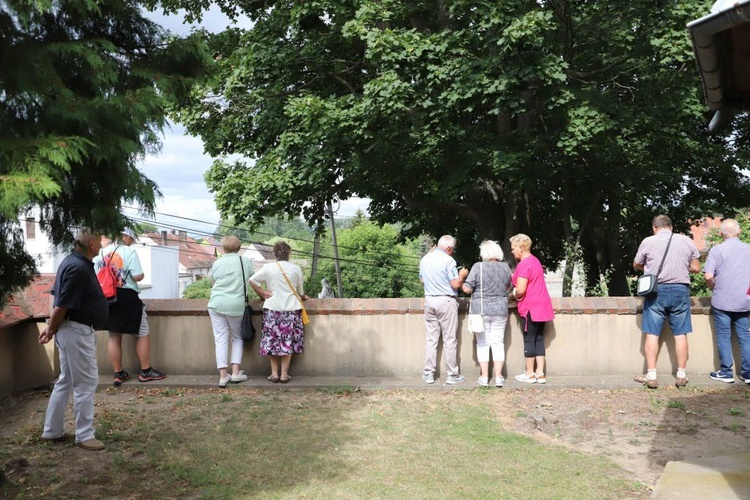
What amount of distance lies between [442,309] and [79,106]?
485cm

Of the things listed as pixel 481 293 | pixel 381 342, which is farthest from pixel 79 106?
pixel 381 342

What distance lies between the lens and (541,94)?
43.3ft

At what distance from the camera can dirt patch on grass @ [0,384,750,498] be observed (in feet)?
15.4

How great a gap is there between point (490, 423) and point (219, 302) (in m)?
3.26

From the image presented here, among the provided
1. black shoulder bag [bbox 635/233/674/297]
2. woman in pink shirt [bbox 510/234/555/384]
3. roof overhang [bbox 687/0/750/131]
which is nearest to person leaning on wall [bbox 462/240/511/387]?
woman in pink shirt [bbox 510/234/555/384]

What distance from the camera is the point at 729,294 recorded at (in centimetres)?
722

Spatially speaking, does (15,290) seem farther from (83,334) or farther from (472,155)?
(472,155)

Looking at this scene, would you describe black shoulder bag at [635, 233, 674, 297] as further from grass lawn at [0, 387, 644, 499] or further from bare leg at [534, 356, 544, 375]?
grass lawn at [0, 387, 644, 499]

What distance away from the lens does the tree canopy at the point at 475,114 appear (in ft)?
41.7

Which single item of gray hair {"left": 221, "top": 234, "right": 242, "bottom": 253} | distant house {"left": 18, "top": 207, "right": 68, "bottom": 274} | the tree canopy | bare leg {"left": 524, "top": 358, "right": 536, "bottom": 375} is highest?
the tree canopy

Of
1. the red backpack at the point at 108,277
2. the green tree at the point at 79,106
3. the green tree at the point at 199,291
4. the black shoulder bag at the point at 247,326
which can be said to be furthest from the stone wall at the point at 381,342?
the green tree at the point at 199,291

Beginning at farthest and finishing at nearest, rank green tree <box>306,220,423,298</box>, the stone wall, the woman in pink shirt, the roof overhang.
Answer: green tree <box>306,220,423,298</box>
the stone wall
the woman in pink shirt
the roof overhang

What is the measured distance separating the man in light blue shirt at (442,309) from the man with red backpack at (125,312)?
311 centimetres

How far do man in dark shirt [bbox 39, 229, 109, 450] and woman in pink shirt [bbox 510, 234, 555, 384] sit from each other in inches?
171
